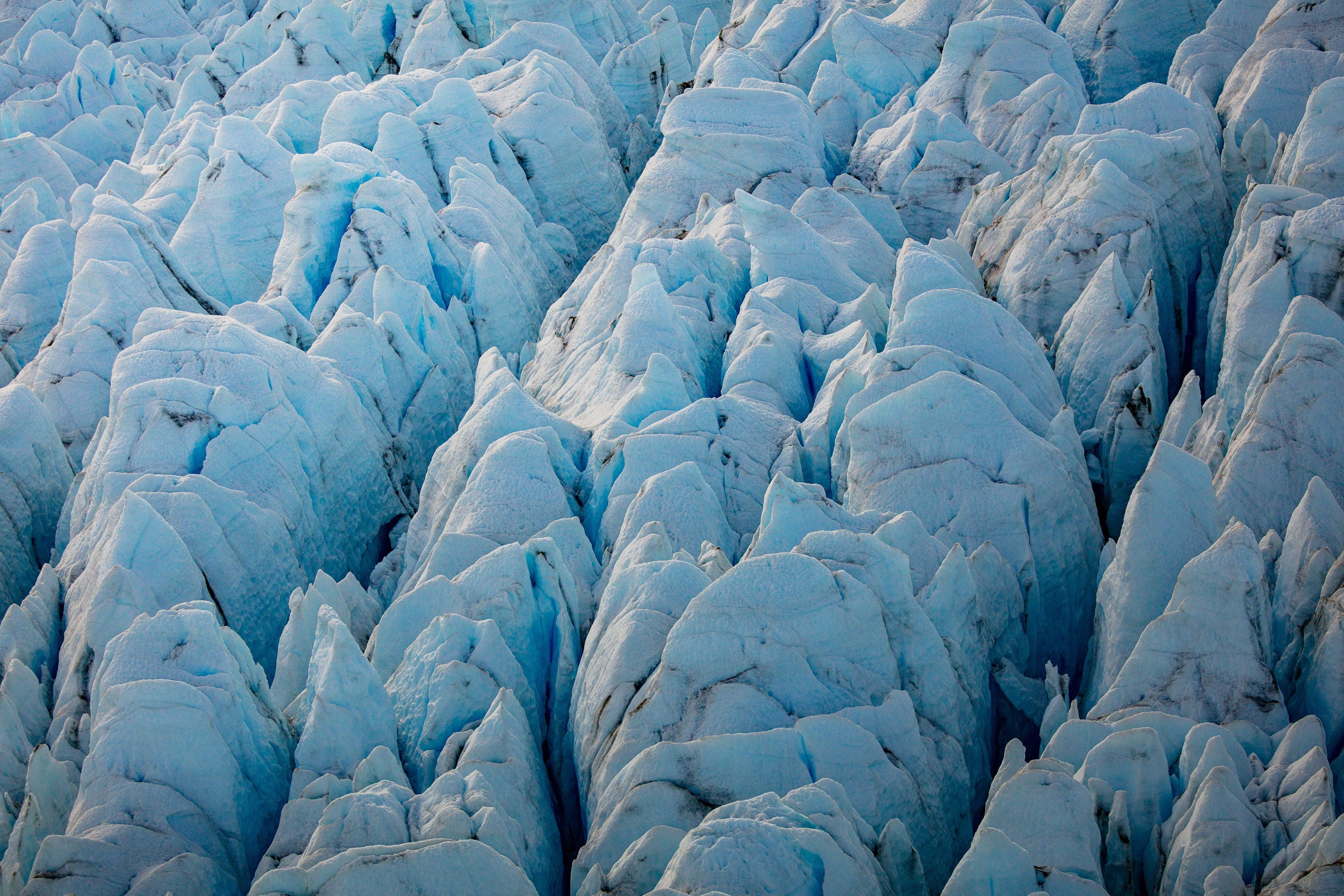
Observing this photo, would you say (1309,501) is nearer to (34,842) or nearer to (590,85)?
(34,842)

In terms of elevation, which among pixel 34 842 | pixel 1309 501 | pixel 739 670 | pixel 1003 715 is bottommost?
pixel 1003 715

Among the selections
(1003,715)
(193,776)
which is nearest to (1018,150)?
(1003,715)

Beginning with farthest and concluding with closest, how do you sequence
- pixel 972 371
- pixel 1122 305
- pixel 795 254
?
pixel 795 254, pixel 1122 305, pixel 972 371

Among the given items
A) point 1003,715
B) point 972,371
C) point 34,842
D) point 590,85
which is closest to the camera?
point 34,842

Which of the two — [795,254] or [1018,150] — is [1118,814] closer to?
[795,254]

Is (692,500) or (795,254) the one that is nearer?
(692,500)

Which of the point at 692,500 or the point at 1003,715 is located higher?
the point at 692,500
